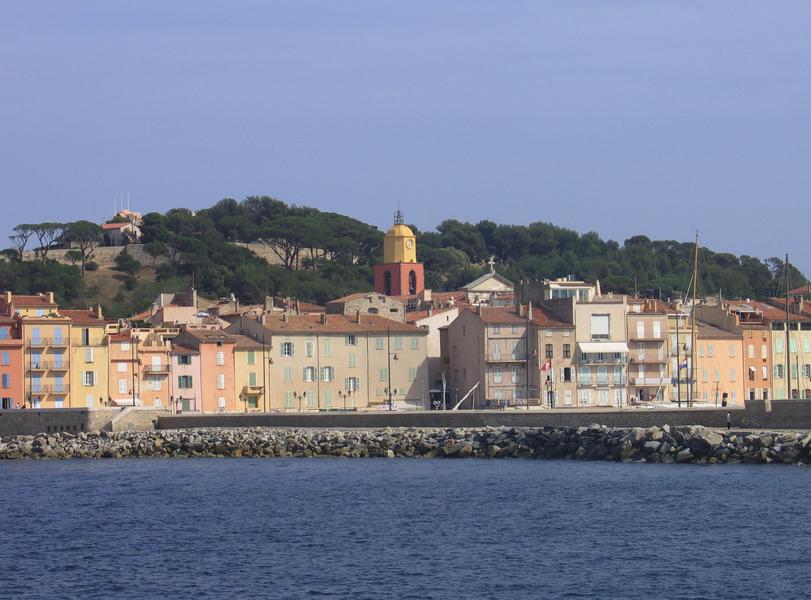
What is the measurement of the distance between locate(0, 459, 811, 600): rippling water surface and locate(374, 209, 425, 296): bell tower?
53094 mm

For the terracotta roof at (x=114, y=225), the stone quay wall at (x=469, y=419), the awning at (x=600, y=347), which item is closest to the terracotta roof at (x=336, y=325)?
the awning at (x=600, y=347)

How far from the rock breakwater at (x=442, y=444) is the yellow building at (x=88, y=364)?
5.51m

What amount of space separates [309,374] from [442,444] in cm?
1542

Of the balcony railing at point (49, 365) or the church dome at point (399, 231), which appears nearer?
the balcony railing at point (49, 365)

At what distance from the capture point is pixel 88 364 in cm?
6881

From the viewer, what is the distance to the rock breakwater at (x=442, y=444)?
5319 cm

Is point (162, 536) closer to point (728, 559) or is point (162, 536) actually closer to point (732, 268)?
point (728, 559)

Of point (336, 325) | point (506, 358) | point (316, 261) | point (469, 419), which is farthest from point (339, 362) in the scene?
point (316, 261)

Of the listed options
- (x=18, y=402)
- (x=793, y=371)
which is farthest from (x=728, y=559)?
(x=793, y=371)

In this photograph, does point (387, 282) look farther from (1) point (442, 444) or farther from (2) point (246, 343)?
(1) point (442, 444)

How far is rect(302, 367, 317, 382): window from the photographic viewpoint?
2847 inches

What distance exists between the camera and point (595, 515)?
4297 centimetres

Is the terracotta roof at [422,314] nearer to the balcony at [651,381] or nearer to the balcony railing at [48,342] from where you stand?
the balcony at [651,381]

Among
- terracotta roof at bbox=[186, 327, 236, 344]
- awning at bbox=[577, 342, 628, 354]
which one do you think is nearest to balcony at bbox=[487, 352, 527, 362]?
awning at bbox=[577, 342, 628, 354]
